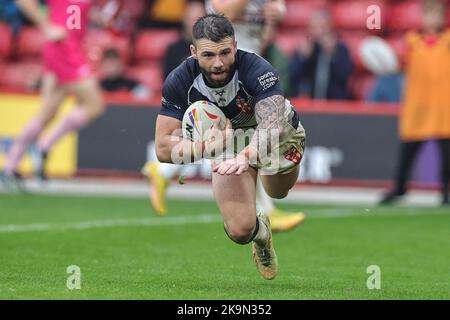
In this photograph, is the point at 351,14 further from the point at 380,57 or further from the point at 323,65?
the point at 380,57

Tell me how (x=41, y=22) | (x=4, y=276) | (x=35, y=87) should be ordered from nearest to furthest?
1. (x=4, y=276)
2. (x=41, y=22)
3. (x=35, y=87)

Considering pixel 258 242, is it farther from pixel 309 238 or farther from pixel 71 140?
pixel 71 140

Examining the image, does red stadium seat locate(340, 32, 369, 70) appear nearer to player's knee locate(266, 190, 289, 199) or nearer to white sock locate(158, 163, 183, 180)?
white sock locate(158, 163, 183, 180)

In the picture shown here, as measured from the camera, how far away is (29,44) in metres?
19.6

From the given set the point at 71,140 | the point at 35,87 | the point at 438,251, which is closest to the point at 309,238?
the point at 438,251

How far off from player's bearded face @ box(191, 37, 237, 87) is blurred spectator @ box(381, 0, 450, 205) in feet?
21.9

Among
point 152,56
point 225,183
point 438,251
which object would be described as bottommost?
point 438,251

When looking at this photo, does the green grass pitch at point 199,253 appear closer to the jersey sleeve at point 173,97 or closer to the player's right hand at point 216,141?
the player's right hand at point 216,141

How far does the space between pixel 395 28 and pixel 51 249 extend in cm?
1009

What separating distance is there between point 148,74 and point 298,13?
2.47 metres

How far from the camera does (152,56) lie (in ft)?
62.6

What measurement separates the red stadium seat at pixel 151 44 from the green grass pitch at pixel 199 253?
572 cm

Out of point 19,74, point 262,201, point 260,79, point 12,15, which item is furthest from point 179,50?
point 260,79

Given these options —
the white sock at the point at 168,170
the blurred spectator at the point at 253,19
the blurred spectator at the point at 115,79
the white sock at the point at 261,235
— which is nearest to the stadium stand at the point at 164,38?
the blurred spectator at the point at 115,79
